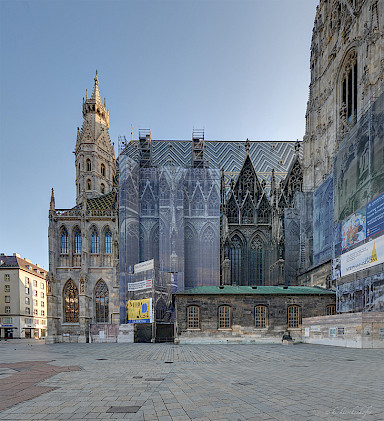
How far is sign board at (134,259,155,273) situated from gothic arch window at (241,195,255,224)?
1373cm

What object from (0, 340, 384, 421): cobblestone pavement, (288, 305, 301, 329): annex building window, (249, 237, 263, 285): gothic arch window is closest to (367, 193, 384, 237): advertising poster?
(288, 305, 301, 329): annex building window

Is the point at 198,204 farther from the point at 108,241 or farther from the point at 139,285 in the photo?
the point at 139,285

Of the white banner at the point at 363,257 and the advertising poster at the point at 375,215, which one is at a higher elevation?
the advertising poster at the point at 375,215

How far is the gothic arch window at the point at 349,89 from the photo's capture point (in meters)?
31.4

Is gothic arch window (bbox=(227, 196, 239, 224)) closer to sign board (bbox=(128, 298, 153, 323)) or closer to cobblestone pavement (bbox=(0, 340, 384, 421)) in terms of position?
sign board (bbox=(128, 298, 153, 323))

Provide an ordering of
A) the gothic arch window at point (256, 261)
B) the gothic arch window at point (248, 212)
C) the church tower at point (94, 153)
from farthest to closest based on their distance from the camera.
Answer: the church tower at point (94, 153) → the gothic arch window at point (248, 212) → the gothic arch window at point (256, 261)

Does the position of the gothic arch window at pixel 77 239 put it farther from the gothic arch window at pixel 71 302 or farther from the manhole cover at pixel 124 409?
the manhole cover at pixel 124 409

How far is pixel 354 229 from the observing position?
82.9ft

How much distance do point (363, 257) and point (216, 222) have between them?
17816mm

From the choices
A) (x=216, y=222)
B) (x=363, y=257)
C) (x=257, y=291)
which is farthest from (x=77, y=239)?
(x=363, y=257)

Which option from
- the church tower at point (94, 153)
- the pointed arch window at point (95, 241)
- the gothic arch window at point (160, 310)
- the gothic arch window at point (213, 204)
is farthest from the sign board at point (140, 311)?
the church tower at point (94, 153)

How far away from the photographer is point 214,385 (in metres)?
8.66

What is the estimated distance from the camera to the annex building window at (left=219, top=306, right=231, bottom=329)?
2783cm

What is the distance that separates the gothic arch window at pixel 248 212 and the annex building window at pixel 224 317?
14971mm
